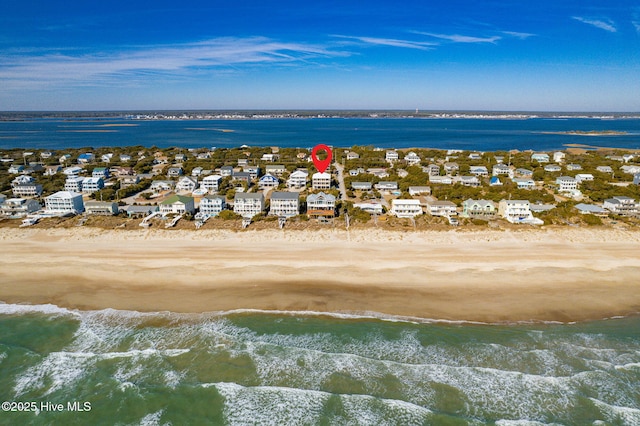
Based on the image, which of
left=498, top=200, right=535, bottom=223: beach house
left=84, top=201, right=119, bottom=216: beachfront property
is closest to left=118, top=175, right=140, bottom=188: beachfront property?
left=84, top=201, right=119, bottom=216: beachfront property

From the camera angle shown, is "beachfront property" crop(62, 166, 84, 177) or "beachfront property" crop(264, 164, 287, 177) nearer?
"beachfront property" crop(62, 166, 84, 177)

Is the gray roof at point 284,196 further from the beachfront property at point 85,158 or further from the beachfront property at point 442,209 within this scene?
the beachfront property at point 85,158

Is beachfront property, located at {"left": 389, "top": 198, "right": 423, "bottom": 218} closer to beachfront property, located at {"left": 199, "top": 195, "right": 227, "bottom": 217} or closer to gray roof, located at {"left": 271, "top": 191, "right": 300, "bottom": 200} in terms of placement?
gray roof, located at {"left": 271, "top": 191, "right": 300, "bottom": 200}

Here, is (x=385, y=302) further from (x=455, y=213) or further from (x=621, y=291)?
(x=455, y=213)

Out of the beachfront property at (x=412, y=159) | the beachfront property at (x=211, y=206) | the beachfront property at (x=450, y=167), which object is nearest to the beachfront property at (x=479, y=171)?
the beachfront property at (x=450, y=167)

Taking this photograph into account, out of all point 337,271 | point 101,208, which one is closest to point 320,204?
point 337,271

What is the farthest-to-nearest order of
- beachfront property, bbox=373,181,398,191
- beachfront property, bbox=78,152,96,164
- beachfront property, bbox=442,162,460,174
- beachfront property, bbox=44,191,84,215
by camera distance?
beachfront property, bbox=78,152,96,164, beachfront property, bbox=442,162,460,174, beachfront property, bbox=373,181,398,191, beachfront property, bbox=44,191,84,215

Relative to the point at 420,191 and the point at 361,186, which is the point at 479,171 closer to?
the point at 420,191
